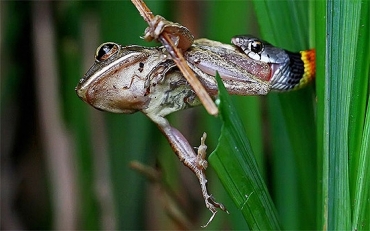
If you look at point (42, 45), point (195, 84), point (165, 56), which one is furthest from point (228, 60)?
point (42, 45)

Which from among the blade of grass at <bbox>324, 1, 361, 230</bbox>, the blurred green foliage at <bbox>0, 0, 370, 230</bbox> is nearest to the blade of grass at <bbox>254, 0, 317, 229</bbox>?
the blurred green foliage at <bbox>0, 0, 370, 230</bbox>

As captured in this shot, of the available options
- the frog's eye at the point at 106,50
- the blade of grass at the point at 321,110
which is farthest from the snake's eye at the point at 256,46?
the frog's eye at the point at 106,50

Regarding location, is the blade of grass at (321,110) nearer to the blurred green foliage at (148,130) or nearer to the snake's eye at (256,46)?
the blurred green foliage at (148,130)

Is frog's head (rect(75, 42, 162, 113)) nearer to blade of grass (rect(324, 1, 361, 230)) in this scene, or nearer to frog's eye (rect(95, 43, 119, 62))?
frog's eye (rect(95, 43, 119, 62))

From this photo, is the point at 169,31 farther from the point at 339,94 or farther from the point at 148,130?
the point at 148,130

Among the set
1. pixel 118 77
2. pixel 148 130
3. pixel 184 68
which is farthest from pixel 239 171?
pixel 148 130

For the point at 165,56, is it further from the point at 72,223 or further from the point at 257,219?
the point at 72,223

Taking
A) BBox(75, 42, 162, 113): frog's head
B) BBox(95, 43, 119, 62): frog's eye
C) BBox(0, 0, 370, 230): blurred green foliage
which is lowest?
BBox(0, 0, 370, 230): blurred green foliage
